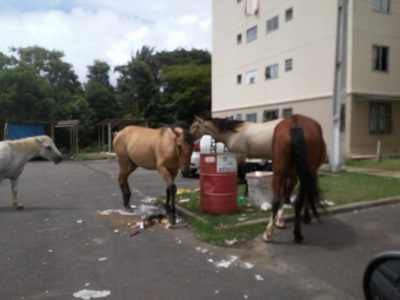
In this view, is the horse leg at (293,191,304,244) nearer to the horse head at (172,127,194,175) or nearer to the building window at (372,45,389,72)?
the horse head at (172,127,194,175)

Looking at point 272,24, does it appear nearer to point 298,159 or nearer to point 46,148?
point 46,148

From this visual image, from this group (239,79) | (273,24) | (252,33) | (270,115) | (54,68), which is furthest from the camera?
(54,68)

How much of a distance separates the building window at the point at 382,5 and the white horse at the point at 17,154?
55.4 ft

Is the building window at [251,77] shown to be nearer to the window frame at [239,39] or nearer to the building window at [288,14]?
the window frame at [239,39]

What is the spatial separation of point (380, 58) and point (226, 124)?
1444 centimetres

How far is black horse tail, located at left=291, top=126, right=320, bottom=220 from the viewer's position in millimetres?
4984

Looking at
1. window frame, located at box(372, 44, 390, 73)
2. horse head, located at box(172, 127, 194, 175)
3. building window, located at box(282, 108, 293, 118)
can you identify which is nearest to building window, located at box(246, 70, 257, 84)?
building window, located at box(282, 108, 293, 118)

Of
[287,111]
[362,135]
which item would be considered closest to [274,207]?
[362,135]

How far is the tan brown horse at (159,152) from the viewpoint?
6.43 meters

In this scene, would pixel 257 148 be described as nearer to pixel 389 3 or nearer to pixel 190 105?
pixel 389 3

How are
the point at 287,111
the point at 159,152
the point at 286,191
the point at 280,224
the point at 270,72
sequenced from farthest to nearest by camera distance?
the point at 270,72
the point at 287,111
the point at 159,152
the point at 286,191
the point at 280,224

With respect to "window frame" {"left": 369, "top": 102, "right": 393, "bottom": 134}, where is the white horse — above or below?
below

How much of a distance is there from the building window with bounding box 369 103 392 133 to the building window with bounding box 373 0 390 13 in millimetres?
4735

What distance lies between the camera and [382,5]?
60.0 feet
